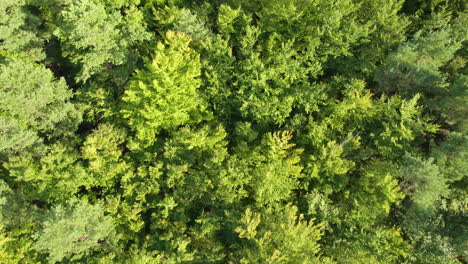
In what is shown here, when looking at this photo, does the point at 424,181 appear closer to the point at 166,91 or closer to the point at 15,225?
the point at 166,91

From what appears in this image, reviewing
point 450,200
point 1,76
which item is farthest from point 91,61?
point 450,200

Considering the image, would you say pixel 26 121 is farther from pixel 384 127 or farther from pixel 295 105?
pixel 384 127

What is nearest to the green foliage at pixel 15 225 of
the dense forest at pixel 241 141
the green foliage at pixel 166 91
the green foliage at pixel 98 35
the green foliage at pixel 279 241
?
the dense forest at pixel 241 141

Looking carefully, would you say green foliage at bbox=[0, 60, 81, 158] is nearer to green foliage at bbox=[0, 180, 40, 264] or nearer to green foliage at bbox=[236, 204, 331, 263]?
green foliage at bbox=[0, 180, 40, 264]

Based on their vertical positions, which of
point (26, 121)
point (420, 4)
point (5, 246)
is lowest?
point (5, 246)

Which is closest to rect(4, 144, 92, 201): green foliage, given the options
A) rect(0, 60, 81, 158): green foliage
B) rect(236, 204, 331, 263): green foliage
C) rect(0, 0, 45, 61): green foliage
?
rect(0, 60, 81, 158): green foliage

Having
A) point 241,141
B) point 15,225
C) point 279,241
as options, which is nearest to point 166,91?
point 241,141

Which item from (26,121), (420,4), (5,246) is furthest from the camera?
(420,4)

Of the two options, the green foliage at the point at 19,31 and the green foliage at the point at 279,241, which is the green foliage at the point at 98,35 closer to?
the green foliage at the point at 19,31
